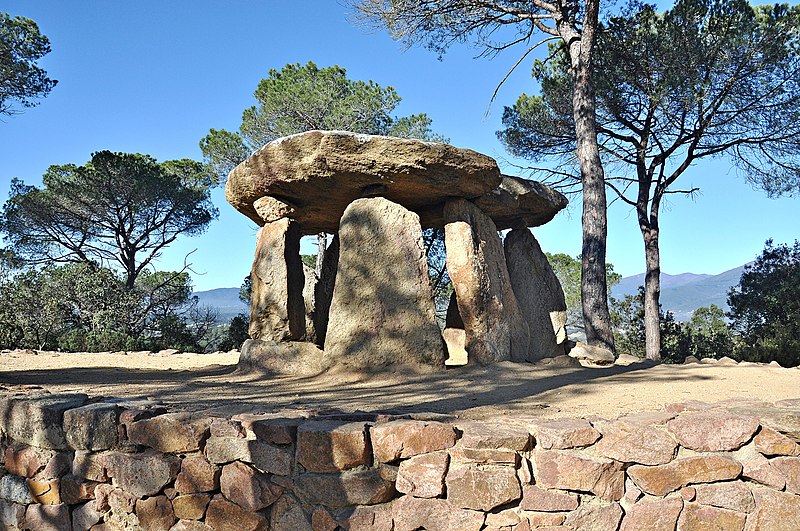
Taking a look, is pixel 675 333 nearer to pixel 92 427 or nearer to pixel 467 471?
pixel 467 471

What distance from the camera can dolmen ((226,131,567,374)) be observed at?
5.95 metres

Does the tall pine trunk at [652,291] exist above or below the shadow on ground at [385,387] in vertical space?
above

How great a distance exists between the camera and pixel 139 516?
352 cm

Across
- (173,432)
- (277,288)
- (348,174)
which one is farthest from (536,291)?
(173,432)

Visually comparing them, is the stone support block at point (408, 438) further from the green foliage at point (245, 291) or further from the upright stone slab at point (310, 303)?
the green foliage at point (245, 291)

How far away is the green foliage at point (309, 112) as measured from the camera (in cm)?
1468

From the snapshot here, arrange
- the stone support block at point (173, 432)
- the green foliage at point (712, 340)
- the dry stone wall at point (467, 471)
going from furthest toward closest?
the green foliage at point (712, 340) < the stone support block at point (173, 432) < the dry stone wall at point (467, 471)

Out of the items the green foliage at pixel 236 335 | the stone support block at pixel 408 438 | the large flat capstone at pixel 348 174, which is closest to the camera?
the stone support block at pixel 408 438

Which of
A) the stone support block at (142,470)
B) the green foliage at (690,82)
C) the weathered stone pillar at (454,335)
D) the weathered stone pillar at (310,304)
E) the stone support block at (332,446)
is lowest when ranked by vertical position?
the stone support block at (142,470)

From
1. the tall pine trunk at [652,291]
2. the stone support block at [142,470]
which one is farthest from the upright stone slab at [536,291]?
the stone support block at [142,470]

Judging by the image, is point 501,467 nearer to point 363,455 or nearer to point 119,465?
point 363,455

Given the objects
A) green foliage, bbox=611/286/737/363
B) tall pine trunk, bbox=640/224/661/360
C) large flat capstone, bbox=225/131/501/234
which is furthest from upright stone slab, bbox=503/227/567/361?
green foliage, bbox=611/286/737/363

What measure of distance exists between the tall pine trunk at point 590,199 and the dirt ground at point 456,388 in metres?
2.19

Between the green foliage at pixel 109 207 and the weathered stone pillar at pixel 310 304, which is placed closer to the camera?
the weathered stone pillar at pixel 310 304
